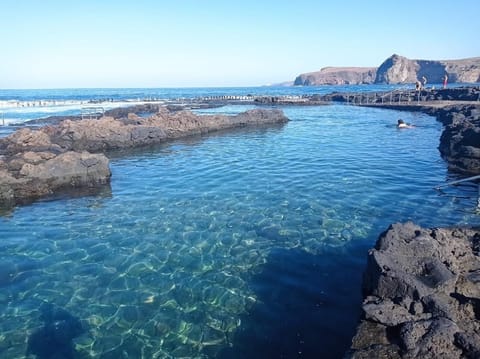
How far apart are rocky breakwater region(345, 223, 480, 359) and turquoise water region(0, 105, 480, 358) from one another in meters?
1.42

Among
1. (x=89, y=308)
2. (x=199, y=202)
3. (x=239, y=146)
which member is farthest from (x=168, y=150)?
(x=89, y=308)

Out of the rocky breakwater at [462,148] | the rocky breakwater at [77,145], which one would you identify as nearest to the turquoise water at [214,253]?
the rocky breakwater at [462,148]

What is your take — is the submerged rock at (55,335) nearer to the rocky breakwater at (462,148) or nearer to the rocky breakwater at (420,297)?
the rocky breakwater at (420,297)

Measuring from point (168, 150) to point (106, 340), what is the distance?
2462cm

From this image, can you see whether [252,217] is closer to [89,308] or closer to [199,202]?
[199,202]

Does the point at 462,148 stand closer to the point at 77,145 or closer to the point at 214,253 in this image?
the point at 214,253

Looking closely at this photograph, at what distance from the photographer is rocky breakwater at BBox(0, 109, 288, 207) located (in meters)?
19.5

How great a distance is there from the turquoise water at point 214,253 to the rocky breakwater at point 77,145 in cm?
194

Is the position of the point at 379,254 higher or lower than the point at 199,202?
higher

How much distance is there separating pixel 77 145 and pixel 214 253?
24215 mm

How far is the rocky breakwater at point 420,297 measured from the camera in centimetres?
579

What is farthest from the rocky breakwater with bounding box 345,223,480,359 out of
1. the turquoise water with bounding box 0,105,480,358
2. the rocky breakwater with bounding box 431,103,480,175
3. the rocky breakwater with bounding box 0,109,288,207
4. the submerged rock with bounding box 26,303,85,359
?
the rocky breakwater with bounding box 0,109,288,207

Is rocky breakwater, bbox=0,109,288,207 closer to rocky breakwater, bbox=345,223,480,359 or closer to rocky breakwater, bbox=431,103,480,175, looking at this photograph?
rocky breakwater, bbox=345,223,480,359

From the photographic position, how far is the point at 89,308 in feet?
30.6
